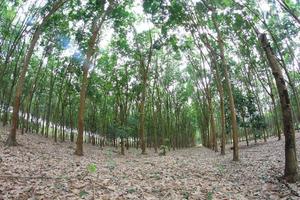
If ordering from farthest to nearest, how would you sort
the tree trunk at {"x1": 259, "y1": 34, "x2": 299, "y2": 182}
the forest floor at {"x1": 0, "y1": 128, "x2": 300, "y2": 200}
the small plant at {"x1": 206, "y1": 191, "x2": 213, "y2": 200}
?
the tree trunk at {"x1": 259, "y1": 34, "x2": 299, "y2": 182}, the small plant at {"x1": 206, "y1": 191, "x2": 213, "y2": 200}, the forest floor at {"x1": 0, "y1": 128, "x2": 300, "y2": 200}

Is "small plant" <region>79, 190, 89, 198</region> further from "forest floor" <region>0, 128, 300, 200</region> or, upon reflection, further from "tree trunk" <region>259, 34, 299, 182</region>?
"tree trunk" <region>259, 34, 299, 182</region>

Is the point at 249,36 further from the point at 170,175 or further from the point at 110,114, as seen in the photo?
the point at 110,114

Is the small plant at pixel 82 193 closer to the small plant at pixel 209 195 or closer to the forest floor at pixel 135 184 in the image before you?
the forest floor at pixel 135 184

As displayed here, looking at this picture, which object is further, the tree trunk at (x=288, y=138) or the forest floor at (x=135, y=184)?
the tree trunk at (x=288, y=138)

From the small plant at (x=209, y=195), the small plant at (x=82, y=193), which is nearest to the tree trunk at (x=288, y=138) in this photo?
the small plant at (x=209, y=195)

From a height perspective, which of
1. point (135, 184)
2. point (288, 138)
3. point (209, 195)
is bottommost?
point (209, 195)

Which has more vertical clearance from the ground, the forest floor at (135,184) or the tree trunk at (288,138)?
the tree trunk at (288,138)

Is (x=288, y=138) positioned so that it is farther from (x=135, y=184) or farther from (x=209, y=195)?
(x=135, y=184)

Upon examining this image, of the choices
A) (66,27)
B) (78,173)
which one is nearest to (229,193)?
(78,173)

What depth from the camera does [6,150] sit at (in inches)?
466

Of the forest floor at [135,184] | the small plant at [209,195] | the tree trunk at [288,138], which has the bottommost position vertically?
the small plant at [209,195]

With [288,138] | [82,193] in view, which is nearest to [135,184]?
[82,193]

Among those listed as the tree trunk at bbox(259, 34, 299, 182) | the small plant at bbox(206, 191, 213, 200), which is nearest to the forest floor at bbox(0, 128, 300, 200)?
the small plant at bbox(206, 191, 213, 200)

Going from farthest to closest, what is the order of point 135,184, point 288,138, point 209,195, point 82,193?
point 288,138 → point 135,184 → point 209,195 → point 82,193
